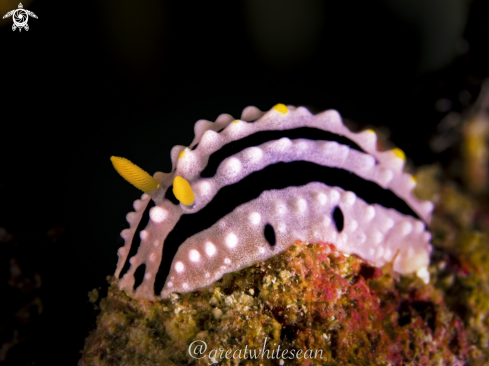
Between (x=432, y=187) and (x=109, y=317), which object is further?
Answer: (x=432, y=187)

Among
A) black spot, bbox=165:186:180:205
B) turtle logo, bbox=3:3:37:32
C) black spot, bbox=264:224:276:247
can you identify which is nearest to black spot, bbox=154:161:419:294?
black spot, bbox=165:186:180:205

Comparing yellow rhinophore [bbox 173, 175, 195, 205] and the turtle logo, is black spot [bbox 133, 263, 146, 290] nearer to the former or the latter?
yellow rhinophore [bbox 173, 175, 195, 205]

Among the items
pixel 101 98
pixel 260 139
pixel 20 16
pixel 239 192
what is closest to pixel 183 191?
pixel 239 192

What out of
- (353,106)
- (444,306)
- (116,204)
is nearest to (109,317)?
(116,204)

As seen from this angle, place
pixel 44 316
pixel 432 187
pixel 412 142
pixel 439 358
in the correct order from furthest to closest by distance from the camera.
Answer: pixel 412 142 → pixel 432 187 → pixel 439 358 → pixel 44 316

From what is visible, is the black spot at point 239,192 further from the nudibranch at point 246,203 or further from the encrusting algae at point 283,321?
the encrusting algae at point 283,321

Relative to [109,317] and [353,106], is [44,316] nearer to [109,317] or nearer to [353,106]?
[109,317]

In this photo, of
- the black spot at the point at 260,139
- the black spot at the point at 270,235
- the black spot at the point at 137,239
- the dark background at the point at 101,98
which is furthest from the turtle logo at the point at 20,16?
the black spot at the point at 270,235
